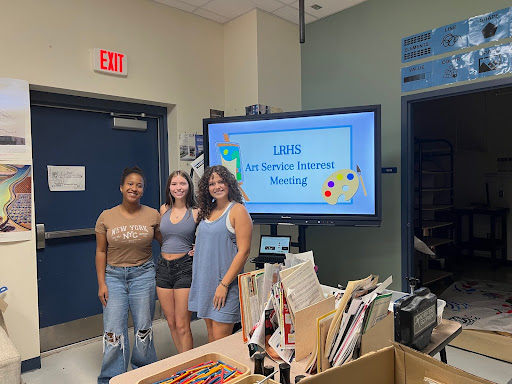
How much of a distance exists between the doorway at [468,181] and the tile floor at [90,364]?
6.44 ft

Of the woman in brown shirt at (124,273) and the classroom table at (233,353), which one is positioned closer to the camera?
the classroom table at (233,353)

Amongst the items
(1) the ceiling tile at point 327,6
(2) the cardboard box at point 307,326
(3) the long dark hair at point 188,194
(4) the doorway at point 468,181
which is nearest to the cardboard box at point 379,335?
(2) the cardboard box at point 307,326

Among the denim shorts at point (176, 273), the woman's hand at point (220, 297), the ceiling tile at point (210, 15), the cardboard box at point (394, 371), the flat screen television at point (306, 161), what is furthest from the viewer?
the ceiling tile at point (210, 15)

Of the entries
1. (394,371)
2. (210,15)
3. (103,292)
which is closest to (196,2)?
(210,15)

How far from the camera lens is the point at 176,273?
90.1 inches

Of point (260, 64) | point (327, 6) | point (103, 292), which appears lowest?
point (103, 292)

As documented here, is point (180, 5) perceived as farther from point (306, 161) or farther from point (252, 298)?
point (252, 298)

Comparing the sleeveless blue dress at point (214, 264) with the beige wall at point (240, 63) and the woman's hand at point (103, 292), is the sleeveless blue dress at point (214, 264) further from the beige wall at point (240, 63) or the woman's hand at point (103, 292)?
the beige wall at point (240, 63)

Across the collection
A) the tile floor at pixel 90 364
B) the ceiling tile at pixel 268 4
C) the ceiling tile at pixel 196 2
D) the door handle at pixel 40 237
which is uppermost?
the ceiling tile at pixel 268 4

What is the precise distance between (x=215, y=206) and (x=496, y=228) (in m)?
5.22

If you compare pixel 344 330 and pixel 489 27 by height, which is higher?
pixel 489 27

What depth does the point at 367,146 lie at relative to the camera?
281 cm

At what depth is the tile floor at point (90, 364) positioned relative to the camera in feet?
8.43

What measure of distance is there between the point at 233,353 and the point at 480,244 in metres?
5.56
